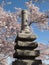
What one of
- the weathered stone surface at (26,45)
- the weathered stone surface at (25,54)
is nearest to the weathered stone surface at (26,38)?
the weathered stone surface at (26,45)

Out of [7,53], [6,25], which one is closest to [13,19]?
[6,25]

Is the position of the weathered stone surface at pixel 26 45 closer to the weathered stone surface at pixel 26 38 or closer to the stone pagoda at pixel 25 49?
the stone pagoda at pixel 25 49

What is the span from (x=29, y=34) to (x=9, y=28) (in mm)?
11289

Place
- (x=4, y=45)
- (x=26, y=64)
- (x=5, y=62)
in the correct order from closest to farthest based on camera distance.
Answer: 1. (x=26, y=64)
2. (x=4, y=45)
3. (x=5, y=62)

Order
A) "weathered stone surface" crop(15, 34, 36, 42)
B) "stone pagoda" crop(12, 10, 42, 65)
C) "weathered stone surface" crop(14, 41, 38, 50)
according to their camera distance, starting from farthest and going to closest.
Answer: "weathered stone surface" crop(15, 34, 36, 42) < "weathered stone surface" crop(14, 41, 38, 50) < "stone pagoda" crop(12, 10, 42, 65)

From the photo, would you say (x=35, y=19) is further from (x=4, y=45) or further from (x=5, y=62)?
(x=5, y=62)

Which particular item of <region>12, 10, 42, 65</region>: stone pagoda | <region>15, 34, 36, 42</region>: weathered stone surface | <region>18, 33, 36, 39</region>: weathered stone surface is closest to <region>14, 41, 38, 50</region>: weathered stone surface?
<region>12, 10, 42, 65</region>: stone pagoda

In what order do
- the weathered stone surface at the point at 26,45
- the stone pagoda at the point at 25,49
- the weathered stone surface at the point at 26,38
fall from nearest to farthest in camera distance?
the stone pagoda at the point at 25,49 → the weathered stone surface at the point at 26,45 → the weathered stone surface at the point at 26,38

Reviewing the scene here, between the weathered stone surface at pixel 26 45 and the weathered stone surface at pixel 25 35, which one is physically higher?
the weathered stone surface at pixel 25 35

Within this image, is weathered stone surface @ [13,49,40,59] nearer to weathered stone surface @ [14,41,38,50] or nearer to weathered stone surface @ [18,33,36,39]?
weathered stone surface @ [14,41,38,50]

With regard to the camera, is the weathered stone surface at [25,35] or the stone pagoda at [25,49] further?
the weathered stone surface at [25,35]

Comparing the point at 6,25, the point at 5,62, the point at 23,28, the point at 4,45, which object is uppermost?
the point at 23,28

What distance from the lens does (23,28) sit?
15.8 m

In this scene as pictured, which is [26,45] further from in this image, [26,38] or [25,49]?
[26,38]
